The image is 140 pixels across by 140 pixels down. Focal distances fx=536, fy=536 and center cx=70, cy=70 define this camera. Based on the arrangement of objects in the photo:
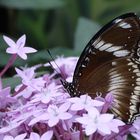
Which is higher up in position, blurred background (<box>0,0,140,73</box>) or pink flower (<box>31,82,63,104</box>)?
blurred background (<box>0,0,140,73</box>)

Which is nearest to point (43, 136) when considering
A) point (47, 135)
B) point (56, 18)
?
point (47, 135)

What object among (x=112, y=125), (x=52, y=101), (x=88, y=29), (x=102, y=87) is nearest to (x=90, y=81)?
(x=102, y=87)

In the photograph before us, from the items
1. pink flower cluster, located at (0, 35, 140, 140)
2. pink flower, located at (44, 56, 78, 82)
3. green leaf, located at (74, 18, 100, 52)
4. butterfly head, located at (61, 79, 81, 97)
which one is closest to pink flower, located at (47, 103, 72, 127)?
pink flower cluster, located at (0, 35, 140, 140)

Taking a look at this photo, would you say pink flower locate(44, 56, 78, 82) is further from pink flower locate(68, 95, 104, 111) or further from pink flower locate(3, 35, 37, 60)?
pink flower locate(68, 95, 104, 111)

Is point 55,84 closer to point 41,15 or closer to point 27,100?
point 27,100

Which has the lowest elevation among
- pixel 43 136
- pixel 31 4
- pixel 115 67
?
pixel 43 136

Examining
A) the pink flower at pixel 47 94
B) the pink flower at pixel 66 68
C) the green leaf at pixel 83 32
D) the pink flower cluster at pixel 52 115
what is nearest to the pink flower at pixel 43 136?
the pink flower cluster at pixel 52 115

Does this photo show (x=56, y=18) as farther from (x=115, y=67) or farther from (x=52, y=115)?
(x=52, y=115)
